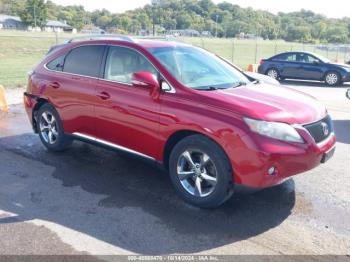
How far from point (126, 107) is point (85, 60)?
1.21 m

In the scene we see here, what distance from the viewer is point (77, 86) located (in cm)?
555

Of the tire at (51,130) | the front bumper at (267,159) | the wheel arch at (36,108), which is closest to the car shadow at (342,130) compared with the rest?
the front bumper at (267,159)

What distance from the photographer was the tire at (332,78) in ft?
54.0

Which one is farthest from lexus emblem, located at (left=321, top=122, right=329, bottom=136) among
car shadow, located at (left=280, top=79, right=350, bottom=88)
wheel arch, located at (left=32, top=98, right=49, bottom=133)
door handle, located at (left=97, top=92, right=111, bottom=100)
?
car shadow, located at (left=280, top=79, right=350, bottom=88)

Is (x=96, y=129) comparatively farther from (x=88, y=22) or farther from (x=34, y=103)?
(x=88, y=22)

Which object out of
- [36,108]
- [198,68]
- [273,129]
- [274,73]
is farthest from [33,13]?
[273,129]

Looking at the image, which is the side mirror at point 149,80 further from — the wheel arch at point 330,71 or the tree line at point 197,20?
the tree line at point 197,20

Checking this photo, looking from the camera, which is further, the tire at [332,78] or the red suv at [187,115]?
the tire at [332,78]

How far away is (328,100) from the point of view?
486 inches

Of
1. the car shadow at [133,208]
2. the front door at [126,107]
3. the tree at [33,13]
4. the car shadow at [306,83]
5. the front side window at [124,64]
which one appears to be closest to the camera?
the car shadow at [133,208]

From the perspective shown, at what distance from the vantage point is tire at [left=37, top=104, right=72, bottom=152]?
604 centimetres


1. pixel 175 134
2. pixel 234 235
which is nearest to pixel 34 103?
pixel 175 134

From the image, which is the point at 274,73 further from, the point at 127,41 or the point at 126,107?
the point at 126,107

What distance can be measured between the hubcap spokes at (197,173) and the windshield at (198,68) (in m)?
0.80
